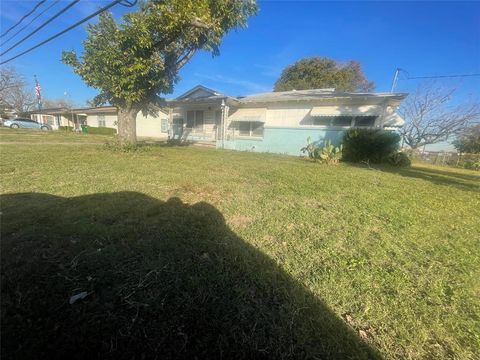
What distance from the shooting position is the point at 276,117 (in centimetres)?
1620

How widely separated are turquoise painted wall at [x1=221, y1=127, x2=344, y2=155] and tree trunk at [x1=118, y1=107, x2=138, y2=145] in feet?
20.9

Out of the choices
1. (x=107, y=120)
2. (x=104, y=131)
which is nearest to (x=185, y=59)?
(x=104, y=131)

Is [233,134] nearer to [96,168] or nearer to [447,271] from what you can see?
[96,168]

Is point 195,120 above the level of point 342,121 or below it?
below

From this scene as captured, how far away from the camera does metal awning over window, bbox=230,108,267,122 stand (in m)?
16.4

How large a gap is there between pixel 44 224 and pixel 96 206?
747 millimetres

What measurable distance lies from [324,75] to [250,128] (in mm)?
19100

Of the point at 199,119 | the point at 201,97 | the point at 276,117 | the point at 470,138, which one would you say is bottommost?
the point at 199,119

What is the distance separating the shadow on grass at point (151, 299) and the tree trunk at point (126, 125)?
27.5 feet

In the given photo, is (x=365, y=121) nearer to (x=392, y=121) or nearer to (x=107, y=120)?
(x=392, y=121)

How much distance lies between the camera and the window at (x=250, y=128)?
1722 cm

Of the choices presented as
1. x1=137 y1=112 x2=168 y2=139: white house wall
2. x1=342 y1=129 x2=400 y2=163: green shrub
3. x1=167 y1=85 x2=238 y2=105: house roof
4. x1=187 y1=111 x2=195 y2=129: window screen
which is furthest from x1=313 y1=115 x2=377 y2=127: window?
x1=137 y1=112 x2=168 y2=139: white house wall

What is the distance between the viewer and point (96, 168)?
6.53 m

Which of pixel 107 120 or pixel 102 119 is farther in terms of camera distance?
pixel 102 119
